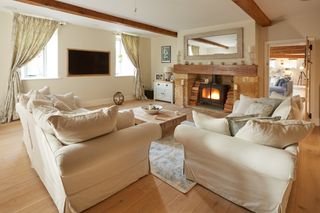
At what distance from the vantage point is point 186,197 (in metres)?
1.97

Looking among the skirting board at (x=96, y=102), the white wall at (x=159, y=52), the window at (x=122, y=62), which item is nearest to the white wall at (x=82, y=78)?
the skirting board at (x=96, y=102)

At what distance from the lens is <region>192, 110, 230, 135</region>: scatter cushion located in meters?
1.97

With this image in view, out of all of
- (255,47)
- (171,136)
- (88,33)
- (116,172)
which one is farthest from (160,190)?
(88,33)

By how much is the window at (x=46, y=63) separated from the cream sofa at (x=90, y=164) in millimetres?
3674

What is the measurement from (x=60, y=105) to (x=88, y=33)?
3.42 meters

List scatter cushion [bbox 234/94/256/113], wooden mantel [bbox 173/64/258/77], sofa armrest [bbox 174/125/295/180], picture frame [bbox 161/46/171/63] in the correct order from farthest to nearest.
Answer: picture frame [bbox 161/46/171/63], wooden mantel [bbox 173/64/258/77], scatter cushion [bbox 234/94/256/113], sofa armrest [bbox 174/125/295/180]

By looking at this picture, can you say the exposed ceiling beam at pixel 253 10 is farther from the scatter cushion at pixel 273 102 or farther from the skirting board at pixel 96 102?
the skirting board at pixel 96 102

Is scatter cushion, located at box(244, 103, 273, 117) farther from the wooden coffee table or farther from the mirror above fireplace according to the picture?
the mirror above fireplace

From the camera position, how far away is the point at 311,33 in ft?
14.5

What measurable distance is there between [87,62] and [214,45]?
3.72m

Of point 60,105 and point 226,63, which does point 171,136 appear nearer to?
point 60,105

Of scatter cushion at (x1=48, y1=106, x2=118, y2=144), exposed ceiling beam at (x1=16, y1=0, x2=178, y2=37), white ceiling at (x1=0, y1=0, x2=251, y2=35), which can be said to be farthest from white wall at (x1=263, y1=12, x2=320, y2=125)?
scatter cushion at (x1=48, y1=106, x2=118, y2=144)

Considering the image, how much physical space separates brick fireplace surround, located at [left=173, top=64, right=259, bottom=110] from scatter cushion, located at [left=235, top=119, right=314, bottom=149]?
3.70 metres

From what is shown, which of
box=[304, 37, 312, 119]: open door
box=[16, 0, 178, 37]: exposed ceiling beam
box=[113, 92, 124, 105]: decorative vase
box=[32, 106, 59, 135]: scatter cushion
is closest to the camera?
box=[32, 106, 59, 135]: scatter cushion
